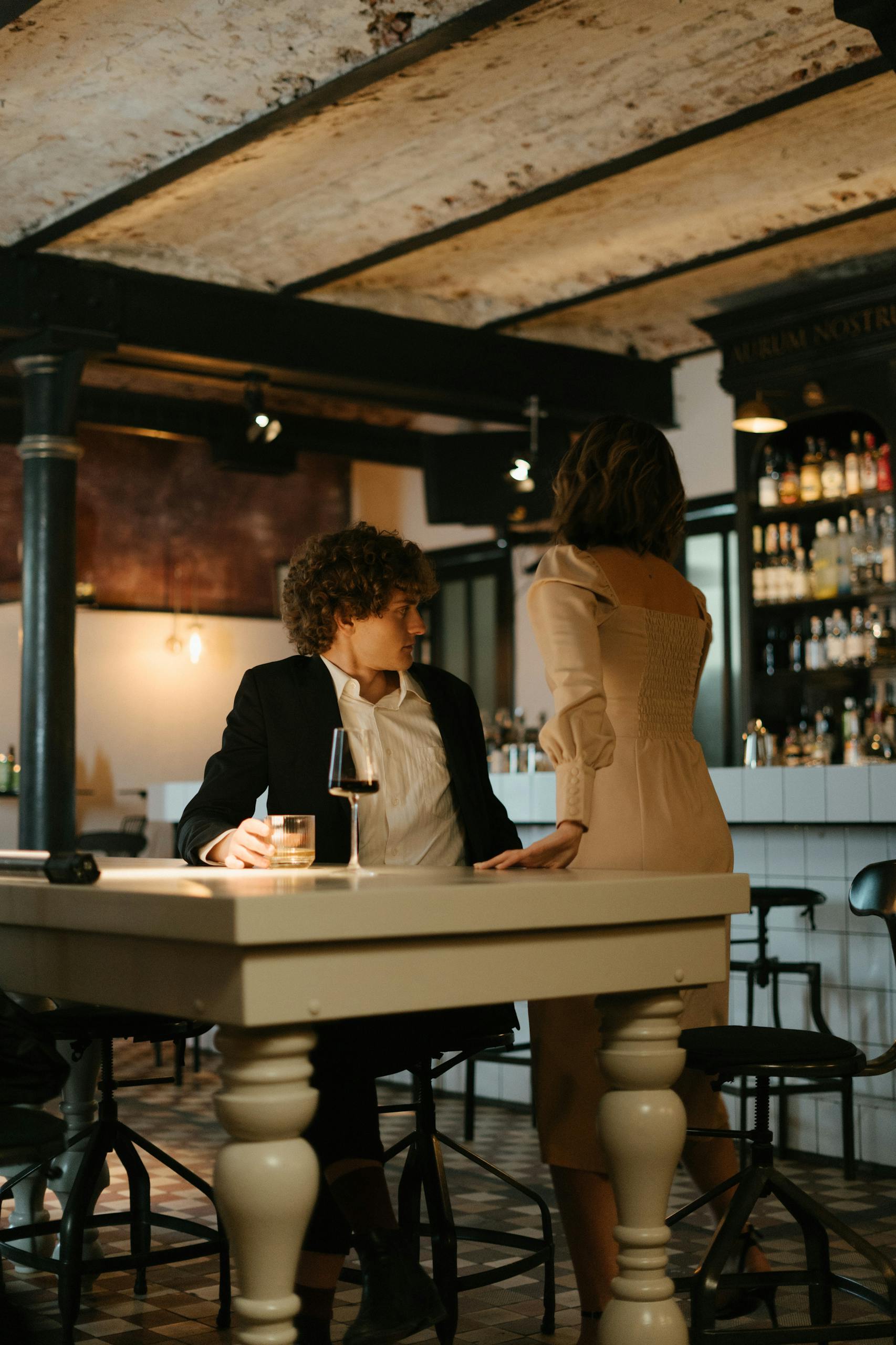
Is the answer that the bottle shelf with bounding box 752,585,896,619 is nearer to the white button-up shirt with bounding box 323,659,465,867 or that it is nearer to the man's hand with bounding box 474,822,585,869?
the white button-up shirt with bounding box 323,659,465,867

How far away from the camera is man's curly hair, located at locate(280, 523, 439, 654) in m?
2.64

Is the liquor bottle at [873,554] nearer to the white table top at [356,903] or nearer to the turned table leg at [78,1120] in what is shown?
the turned table leg at [78,1120]

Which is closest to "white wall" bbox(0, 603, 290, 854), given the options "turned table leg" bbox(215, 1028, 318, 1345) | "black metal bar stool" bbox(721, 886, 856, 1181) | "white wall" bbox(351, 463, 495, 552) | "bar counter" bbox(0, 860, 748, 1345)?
"white wall" bbox(351, 463, 495, 552)

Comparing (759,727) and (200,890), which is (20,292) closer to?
(759,727)

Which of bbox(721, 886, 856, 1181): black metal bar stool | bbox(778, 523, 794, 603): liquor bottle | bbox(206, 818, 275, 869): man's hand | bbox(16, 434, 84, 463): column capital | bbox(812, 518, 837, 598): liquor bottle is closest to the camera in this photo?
bbox(206, 818, 275, 869): man's hand

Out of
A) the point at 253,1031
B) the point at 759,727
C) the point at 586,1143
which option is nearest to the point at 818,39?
the point at 759,727

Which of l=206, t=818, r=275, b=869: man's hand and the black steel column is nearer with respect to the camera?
l=206, t=818, r=275, b=869: man's hand

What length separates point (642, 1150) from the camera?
1988mm

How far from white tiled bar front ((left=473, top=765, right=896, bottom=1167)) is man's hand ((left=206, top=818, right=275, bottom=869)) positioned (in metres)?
2.43

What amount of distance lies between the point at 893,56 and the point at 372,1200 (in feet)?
9.02

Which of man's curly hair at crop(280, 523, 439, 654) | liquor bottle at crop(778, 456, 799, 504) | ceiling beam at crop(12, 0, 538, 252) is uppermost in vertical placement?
ceiling beam at crop(12, 0, 538, 252)

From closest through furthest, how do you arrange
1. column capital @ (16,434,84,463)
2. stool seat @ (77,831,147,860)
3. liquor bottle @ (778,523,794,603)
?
column capital @ (16,434,84,463) < liquor bottle @ (778,523,794,603) < stool seat @ (77,831,147,860)

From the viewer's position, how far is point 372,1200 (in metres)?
2.27

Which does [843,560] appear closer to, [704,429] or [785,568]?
[785,568]
